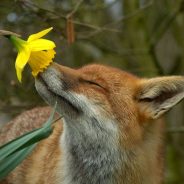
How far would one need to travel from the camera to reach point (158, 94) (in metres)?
5.64

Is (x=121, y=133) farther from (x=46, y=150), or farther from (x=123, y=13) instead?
(x=123, y=13)

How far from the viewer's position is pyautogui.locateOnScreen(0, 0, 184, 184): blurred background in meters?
8.30

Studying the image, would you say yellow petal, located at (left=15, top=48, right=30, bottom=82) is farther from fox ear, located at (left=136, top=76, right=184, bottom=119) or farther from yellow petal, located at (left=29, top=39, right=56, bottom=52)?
fox ear, located at (left=136, top=76, right=184, bottom=119)

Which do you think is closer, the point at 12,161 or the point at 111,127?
the point at 12,161

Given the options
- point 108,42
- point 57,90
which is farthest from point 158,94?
point 108,42

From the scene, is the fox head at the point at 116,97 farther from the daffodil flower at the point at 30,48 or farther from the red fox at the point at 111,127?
the daffodil flower at the point at 30,48

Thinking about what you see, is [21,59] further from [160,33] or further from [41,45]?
[160,33]

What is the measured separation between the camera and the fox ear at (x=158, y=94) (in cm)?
544

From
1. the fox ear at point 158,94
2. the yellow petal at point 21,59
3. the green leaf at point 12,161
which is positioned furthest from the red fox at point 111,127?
the green leaf at point 12,161

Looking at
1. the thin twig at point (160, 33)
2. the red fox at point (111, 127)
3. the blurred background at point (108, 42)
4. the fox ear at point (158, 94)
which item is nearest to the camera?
the red fox at point (111, 127)

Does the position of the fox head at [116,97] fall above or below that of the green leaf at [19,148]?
above

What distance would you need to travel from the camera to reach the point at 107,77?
5.63 metres

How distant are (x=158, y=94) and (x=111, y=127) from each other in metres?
0.56

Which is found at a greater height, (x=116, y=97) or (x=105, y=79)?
(x=105, y=79)
